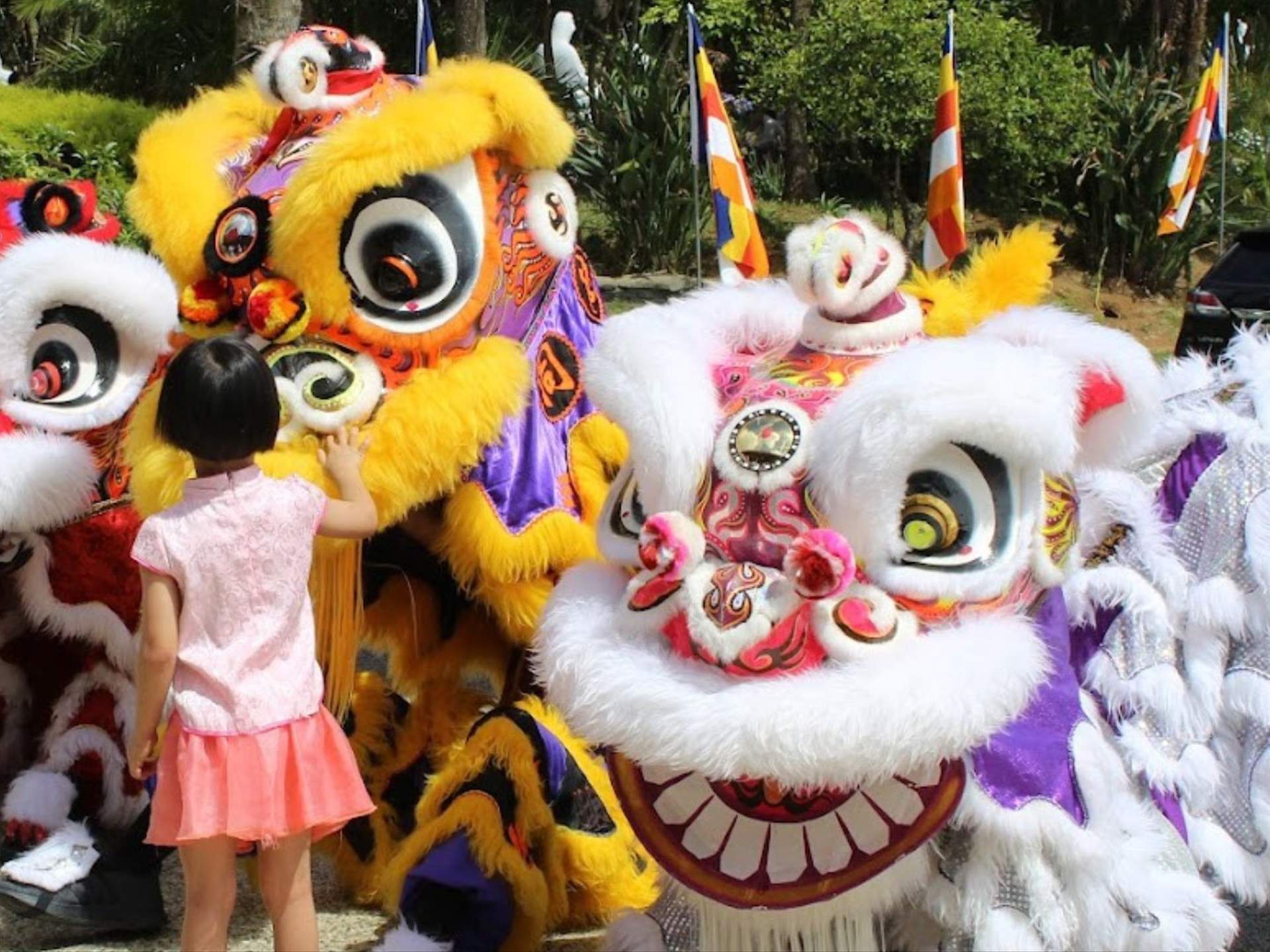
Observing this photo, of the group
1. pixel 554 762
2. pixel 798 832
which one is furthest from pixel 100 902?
pixel 798 832

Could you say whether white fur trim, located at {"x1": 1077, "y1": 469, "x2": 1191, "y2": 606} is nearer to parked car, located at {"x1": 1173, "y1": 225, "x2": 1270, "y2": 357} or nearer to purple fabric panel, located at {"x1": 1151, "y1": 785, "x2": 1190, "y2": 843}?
purple fabric panel, located at {"x1": 1151, "y1": 785, "x2": 1190, "y2": 843}

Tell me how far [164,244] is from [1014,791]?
1802mm

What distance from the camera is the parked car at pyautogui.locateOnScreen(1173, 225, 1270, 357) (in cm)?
753

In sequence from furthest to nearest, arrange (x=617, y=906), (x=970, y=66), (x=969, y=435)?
(x=970, y=66), (x=617, y=906), (x=969, y=435)

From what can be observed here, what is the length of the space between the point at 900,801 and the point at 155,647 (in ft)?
3.43

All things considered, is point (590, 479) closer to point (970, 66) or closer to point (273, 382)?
point (273, 382)

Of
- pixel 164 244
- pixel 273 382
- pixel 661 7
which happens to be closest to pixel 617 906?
pixel 273 382

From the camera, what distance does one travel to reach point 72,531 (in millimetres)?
3270

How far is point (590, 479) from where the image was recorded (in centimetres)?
313

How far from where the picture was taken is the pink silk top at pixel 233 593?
2389 millimetres

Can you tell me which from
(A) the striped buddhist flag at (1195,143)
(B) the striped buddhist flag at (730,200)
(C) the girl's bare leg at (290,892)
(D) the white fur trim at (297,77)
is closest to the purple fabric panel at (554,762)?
(C) the girl's bare leg at (290,892)

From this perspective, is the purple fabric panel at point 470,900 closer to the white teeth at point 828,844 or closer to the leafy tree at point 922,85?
the white teeth at point 828,844

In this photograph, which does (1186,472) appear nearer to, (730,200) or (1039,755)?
(1039,755)

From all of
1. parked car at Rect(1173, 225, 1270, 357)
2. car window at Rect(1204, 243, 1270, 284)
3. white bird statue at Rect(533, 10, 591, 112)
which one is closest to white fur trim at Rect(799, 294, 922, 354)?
parked car at Rect(1173, 225, 1270, 357)
